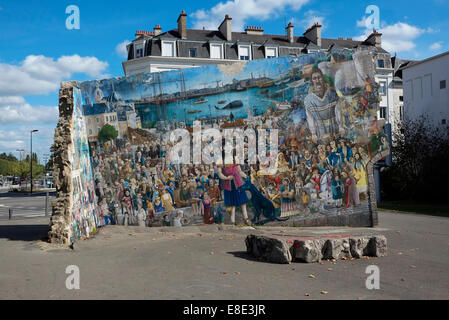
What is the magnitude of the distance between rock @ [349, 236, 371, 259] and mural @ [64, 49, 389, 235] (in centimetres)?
544

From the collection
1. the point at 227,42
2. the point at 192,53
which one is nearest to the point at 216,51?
the point at 227,42

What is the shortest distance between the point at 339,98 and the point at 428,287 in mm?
9334

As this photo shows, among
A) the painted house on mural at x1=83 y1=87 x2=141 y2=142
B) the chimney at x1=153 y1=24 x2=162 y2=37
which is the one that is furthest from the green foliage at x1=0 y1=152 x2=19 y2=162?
the painted house on mural at x1=83 y1=87 x2=141 y2=142

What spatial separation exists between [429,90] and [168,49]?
23.9 meters

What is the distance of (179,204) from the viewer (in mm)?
14961

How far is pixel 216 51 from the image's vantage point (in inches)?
1689

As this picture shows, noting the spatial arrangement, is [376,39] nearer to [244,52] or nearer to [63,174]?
[244,52]

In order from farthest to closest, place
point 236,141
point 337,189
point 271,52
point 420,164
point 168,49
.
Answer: point 271,52
point 168,49
point 420,164
point 337,189
point 236,141

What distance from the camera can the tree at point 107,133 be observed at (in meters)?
15.1

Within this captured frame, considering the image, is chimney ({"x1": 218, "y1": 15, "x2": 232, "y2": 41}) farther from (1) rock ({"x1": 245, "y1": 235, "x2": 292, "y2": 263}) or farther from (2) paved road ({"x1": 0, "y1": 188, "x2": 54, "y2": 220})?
(1) rock ({"x1": 245, "y1": 235, "x2": 292, "y2": 263})

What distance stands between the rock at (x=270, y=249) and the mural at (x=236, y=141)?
5.22 metres

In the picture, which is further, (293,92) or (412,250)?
(293,92)
